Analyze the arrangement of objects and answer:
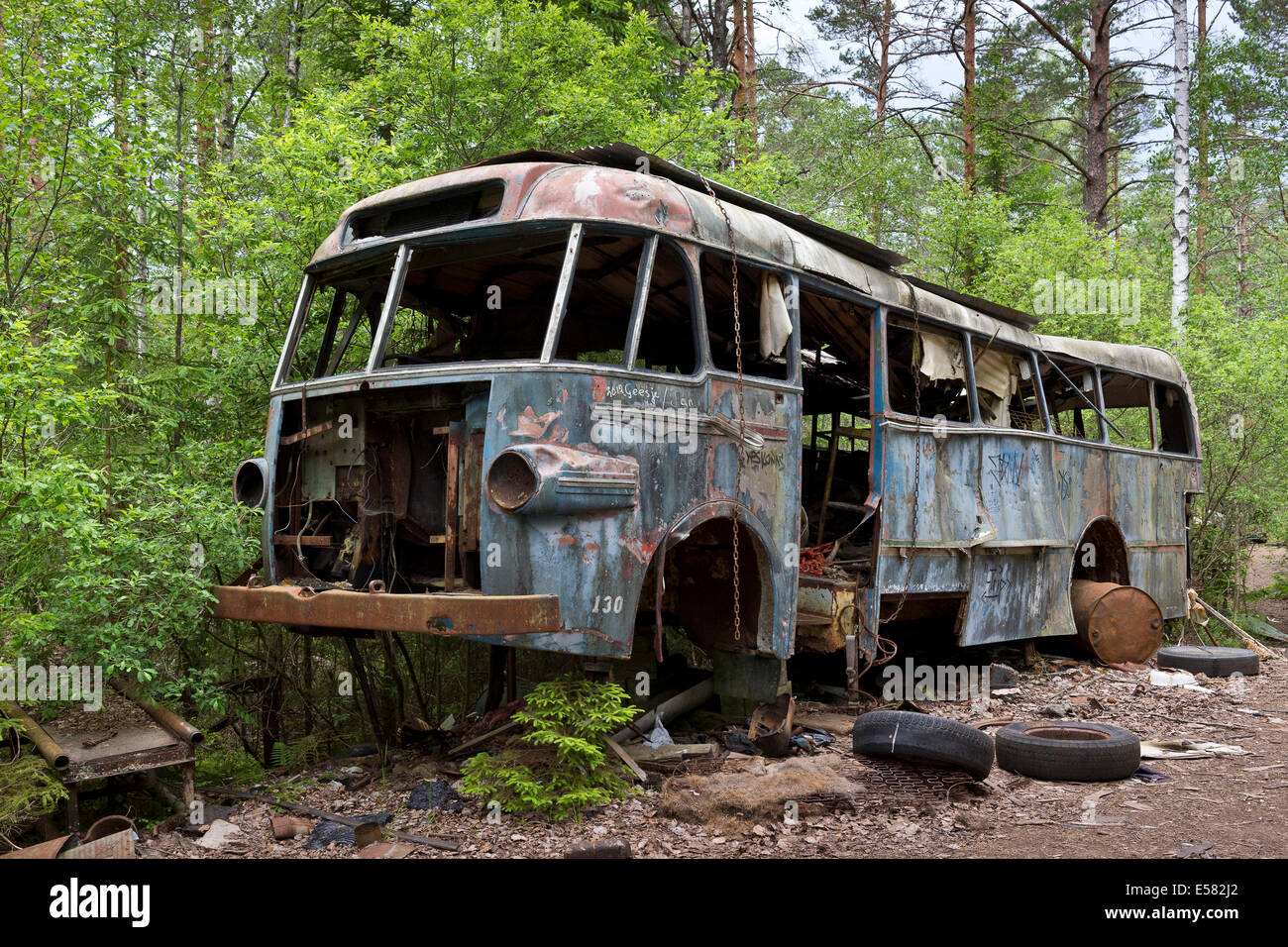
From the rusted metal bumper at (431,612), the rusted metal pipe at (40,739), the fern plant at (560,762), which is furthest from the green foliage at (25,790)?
the fern plant at (560,762)

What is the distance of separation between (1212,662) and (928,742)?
5674 millimetres

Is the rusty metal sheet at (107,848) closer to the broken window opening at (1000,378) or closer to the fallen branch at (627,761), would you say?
the fallen branch at (627,761)

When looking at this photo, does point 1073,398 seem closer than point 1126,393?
Yes

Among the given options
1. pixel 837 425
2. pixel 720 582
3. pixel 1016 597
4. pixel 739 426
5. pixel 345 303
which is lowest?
pixel 1016 597

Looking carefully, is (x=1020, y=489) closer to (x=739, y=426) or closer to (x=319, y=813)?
(x=739, y=426)

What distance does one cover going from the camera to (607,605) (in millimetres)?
4875

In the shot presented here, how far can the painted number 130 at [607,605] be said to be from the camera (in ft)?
15.9

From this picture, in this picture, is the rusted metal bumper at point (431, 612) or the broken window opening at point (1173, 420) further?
the broken window opening at point (1173, 420)

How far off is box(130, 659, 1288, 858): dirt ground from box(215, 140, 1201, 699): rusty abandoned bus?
0.95 metres

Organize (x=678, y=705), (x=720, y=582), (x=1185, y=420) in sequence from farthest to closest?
(x=1185, y=420)
(x=678, y=705)
(x=720, y=582)

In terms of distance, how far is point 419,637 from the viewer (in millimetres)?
8516

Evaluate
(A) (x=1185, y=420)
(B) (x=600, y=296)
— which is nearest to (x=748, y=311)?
(B) (x=600, y=296)

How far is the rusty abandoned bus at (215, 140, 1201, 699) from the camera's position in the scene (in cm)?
485

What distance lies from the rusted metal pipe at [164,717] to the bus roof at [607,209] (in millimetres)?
2862
